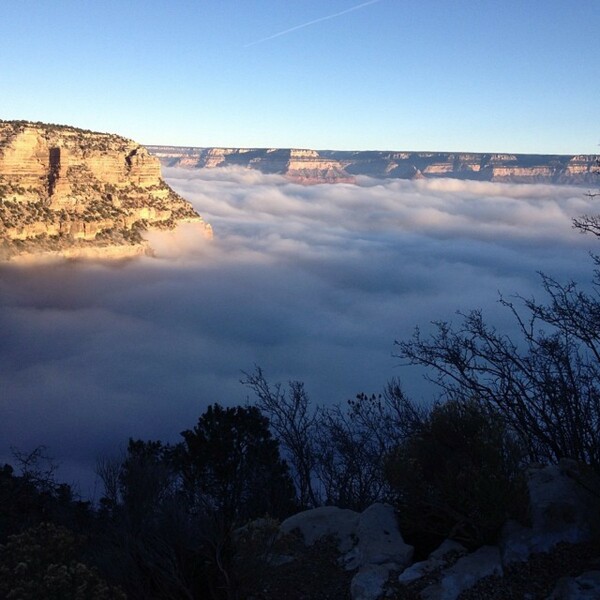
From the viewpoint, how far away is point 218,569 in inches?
285

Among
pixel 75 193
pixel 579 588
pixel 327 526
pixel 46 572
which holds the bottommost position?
pixel 327 526

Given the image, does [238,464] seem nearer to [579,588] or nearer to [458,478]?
[458,478]

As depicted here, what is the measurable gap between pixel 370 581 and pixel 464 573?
117 centimetres

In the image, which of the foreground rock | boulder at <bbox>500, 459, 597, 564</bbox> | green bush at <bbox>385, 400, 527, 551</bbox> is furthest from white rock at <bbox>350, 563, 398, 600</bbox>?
→ boulder at <bbox>500, 459, 597, 564</bbox>

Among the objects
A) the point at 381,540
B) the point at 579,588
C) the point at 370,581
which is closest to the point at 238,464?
the point at 381,540

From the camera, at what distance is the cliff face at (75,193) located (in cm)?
7438

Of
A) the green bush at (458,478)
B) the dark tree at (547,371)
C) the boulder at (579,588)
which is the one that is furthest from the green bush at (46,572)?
the dark tree at (547,371)

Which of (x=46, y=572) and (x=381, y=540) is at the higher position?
(x=46, y=572)

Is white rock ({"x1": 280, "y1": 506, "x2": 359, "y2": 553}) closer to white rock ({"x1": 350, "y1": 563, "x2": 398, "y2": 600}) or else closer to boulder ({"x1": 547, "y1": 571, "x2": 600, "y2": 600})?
white rock ({"x1": 350, "y1": 563, "x2": 398, "y2": 600})

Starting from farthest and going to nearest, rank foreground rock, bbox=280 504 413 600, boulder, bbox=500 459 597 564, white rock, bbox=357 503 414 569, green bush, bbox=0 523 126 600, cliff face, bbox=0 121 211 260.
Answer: cliff face, bbox=0 121 211 260 < white rock, bbox=357 503 414 569 < foreground rock, bbox=280 504 413 600 < boulder, bbox=500 459 597 564 < green bush, bbox=0 523 126 600

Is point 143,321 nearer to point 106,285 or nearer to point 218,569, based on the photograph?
point 106,285

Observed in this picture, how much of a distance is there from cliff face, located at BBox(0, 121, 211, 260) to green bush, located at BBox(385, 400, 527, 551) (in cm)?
7096

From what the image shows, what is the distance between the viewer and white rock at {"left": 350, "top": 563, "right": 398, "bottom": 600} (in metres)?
7.06

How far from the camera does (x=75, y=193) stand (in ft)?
270
